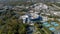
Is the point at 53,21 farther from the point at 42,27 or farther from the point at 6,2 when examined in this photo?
the point at 6,2

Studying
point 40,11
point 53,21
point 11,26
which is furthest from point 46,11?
point 11,26

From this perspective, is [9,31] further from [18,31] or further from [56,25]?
[56,25]

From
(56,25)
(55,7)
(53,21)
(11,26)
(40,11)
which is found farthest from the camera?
(55,7)

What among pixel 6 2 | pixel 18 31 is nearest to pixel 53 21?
pixel 18 31

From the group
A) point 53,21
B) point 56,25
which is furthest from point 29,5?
point 56,25

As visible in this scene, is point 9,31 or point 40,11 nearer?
point 9,31

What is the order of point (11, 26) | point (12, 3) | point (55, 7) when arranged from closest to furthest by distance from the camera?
1. point (11, 26)
2. point (55, 7)
3. point (12, 3)

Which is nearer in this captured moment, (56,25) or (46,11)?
(56,25)

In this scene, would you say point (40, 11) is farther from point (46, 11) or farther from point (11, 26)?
point (11, 26)

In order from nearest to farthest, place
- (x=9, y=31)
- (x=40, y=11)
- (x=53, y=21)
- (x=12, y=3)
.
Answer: (x=9, y=31) < (x=53, y=21) < (x=40, y=11) < (x=12, y=3)

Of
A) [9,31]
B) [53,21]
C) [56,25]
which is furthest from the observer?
[53,21]
